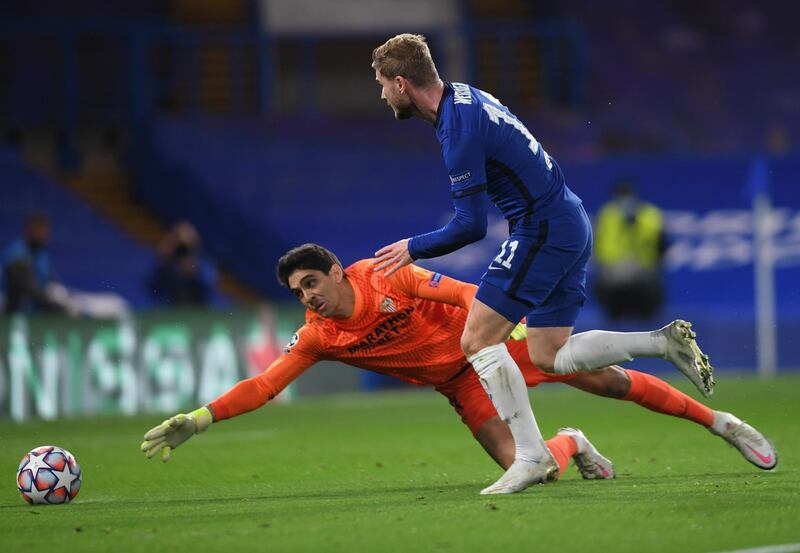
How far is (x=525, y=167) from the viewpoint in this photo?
6438 mm

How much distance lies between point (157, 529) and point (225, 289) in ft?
44.6

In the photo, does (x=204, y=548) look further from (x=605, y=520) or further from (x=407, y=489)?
(x=407, y=489)

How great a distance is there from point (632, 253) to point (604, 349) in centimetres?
1083

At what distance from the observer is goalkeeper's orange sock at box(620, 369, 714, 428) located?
7.19m

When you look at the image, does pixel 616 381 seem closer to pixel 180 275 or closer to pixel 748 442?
pixel 748 442

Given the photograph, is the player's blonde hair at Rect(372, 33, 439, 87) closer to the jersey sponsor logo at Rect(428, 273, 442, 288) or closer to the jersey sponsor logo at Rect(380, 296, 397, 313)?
the jersey sponsor logo at Rect(428, 273, 442, 288)

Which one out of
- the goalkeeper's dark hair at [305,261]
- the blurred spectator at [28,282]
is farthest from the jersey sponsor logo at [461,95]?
the blurred spectator at [28,282]

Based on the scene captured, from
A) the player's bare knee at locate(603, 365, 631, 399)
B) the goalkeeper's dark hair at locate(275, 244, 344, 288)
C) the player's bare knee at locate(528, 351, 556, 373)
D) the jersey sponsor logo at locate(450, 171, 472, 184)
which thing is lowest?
the player's bare knee at locate(603, 365, 631, 399)

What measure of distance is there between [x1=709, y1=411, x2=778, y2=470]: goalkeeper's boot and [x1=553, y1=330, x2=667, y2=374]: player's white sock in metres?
0.76

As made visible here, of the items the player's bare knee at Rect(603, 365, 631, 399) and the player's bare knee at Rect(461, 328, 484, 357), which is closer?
the player's bare knee at Rect(461, 328, 484, 357)

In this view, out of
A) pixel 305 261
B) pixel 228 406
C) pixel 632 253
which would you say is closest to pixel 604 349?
pixel 305 261

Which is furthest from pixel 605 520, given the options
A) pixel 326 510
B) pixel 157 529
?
pixel 157 529

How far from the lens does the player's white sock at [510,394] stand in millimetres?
6426

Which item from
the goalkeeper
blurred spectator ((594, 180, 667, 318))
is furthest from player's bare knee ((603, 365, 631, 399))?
blurred spectator ((594, 180, 667, 318))
